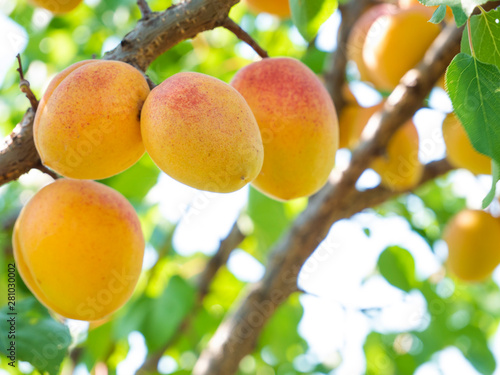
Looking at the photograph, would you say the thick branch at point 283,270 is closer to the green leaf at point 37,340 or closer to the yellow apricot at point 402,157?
the yellow apricot at point 402,157

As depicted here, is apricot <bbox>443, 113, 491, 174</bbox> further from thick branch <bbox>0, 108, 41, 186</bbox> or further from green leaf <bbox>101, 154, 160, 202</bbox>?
thick branch <bbox>0, 108, 41, 186</bbox>

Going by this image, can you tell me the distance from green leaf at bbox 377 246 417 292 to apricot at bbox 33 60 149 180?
1.56 m

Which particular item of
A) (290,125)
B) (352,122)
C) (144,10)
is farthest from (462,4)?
(352,122)

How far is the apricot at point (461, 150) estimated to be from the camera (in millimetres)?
1710

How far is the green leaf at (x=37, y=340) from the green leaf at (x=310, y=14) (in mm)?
950

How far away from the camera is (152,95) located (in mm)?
903

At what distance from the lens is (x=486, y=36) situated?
0.92 meters

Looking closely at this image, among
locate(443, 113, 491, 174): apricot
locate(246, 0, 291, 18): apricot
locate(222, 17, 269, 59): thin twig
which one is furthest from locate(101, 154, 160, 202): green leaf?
locate(443, 113, 491, 174): apricot

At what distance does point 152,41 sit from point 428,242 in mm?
1688

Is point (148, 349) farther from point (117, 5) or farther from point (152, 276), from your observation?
point (117, 5)

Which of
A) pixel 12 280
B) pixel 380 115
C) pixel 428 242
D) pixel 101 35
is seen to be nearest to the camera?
pixel 12 280

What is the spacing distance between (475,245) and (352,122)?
2.72 feet

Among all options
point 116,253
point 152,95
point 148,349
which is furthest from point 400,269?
point 152,95

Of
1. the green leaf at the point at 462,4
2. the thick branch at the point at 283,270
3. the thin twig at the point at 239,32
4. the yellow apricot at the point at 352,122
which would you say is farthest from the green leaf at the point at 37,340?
the yellow apricot at the point at 352,122
